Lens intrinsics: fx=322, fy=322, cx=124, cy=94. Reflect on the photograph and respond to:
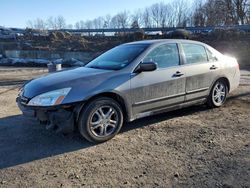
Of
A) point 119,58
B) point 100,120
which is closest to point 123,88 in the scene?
point 100,120

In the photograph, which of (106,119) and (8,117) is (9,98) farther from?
(106,119)

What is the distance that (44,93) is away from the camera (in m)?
4.82

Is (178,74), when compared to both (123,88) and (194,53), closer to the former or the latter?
(194,53)

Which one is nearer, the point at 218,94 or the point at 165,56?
the point at 165,56

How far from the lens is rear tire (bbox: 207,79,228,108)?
6.82m

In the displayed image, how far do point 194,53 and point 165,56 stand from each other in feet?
2.74

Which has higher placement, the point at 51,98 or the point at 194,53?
the point at 194,53

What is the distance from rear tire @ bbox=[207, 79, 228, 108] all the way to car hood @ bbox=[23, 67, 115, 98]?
261cm

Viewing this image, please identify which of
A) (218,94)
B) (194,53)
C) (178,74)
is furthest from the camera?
(218,94)

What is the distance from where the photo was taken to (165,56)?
19.4 ft

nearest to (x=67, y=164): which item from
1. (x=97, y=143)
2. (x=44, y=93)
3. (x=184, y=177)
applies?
(x=97, y=143)

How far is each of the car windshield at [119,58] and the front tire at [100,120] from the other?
73cm

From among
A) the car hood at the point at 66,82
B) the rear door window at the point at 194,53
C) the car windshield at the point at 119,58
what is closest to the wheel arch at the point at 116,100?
the car hood at the point at 66,82

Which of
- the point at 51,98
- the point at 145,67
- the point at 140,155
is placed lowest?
the point at 140,155
